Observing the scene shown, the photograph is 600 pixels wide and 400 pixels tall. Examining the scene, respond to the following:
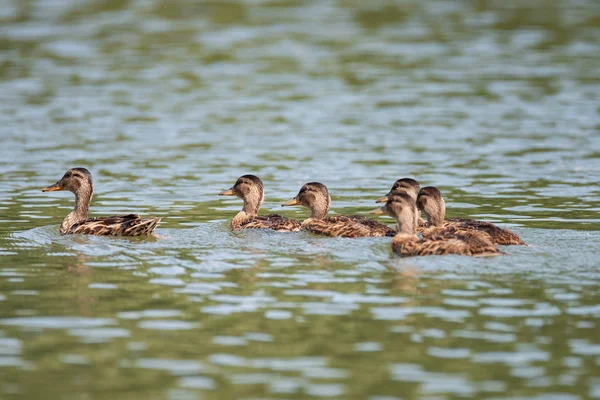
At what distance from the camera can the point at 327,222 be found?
49.6ft

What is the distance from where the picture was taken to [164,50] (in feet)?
112

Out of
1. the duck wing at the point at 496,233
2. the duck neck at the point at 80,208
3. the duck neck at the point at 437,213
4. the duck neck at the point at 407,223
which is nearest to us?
the duck wing at the point at 496,233

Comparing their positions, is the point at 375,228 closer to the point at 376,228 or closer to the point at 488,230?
the point at 376,228

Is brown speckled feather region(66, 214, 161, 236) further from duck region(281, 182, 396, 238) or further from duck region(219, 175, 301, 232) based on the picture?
duck region(281, 182, 396, 238)

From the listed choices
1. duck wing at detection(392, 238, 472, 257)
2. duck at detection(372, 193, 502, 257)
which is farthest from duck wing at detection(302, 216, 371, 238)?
duck wing at detection(392, 238, 472, 257)

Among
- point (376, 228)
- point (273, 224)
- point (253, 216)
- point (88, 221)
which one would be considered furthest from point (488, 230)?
point (88, 221)

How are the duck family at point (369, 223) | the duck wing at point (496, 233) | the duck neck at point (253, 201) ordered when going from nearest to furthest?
the duck family at point (369, 223) → the duck wing at point (496, 233) → the duck neck at point (253, 201)

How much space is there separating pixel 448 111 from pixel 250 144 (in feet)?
16.7

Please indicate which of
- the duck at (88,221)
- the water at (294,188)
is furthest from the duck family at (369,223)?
the water at (294,188)

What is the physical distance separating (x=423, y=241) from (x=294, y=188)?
19.0 ft

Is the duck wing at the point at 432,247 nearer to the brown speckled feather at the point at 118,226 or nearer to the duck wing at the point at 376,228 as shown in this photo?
the duck wing at the point at 376,228

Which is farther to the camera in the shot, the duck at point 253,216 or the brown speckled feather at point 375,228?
the duck at point 253,216

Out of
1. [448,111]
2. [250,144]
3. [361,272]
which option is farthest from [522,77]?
[361,272]

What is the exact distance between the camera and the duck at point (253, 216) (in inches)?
606
